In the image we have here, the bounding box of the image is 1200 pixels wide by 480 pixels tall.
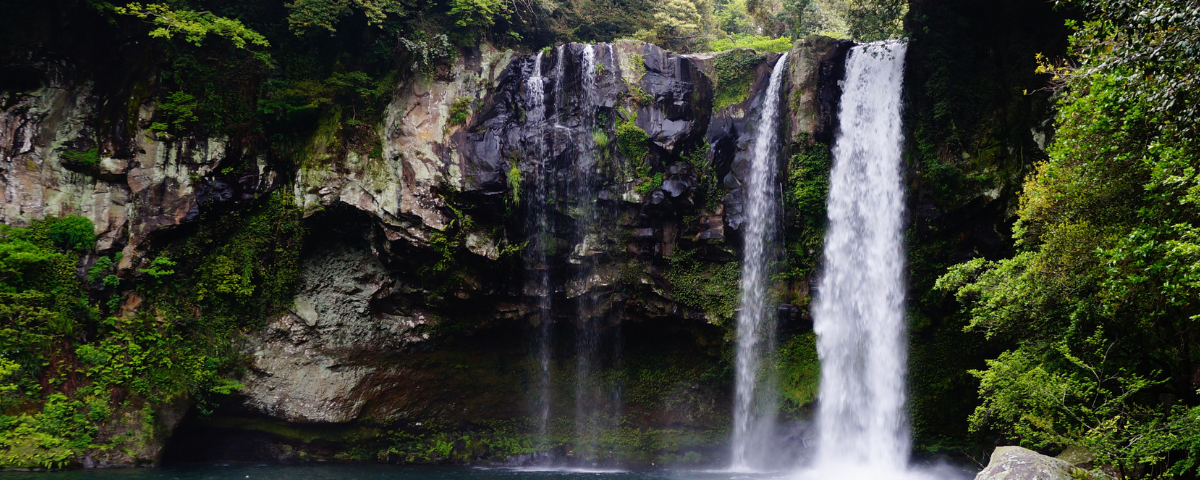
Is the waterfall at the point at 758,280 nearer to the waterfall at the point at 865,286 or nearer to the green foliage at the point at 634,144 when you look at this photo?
the waterfall at the point at 865,286

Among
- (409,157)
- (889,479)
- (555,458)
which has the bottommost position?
(555,458)

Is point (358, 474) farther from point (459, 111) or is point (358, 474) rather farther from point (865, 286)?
point (865, 286)

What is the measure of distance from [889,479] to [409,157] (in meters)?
11.7

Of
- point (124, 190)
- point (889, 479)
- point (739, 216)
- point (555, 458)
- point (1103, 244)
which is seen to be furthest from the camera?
point (555, 458)

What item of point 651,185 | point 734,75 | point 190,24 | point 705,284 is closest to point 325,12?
point 190,24

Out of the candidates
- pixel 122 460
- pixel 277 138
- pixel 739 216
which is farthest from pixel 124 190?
pixel 739 216

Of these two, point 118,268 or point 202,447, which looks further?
point 202,447

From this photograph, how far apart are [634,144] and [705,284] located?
354cm

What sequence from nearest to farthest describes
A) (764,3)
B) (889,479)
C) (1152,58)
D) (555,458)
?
(1152,58), (889,479), (555,458), (764,3)

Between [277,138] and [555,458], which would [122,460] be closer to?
[277,138]

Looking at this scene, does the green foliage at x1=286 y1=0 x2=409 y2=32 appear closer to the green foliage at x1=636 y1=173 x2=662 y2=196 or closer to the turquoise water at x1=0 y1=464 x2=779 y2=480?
the green foliage at x1=636 y1=173 x2=662 y2=196

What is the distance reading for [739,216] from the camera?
541 inches

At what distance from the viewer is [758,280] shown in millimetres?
13789

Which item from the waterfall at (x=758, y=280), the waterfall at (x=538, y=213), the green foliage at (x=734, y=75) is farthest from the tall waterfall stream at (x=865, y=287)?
the waterfall at (x=538, y=213)
